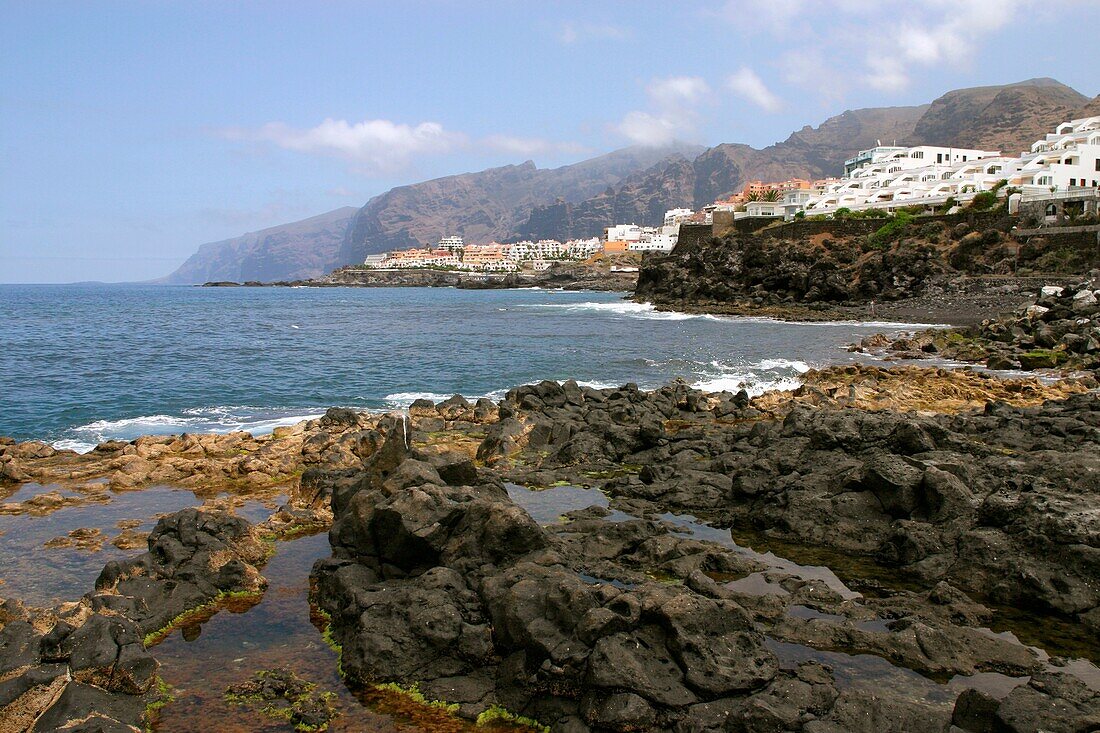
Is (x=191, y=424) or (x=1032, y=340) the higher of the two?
(x=191, y=424)

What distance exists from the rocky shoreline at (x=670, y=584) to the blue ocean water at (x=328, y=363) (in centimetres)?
1128

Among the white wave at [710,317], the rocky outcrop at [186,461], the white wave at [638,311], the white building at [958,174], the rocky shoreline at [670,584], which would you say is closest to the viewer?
the rocky shoreline at [670,584]

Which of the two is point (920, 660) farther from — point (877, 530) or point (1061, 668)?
point (877, 530)

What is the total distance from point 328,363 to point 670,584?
122 feet

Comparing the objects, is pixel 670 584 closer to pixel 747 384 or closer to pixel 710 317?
pixel 747 384

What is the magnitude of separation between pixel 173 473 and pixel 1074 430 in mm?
23051

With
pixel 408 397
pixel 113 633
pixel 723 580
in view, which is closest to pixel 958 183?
pixel 408 397

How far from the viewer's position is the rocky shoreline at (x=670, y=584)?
7.73 m

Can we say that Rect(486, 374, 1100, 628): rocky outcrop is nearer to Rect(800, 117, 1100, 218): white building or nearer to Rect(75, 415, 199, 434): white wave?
Rect(75, 415, 199, 434): white wave

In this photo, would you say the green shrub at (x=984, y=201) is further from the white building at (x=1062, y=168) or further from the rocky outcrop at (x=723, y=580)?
the rocky outcrop at (x=723, y=580)

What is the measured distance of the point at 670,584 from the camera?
10.4 meters

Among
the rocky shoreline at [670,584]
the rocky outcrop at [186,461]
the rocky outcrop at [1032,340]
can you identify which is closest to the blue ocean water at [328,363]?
the rocky outcrop at [186,461]

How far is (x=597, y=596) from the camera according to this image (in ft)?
28.5

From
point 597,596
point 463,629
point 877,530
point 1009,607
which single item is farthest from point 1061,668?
point 463,629
